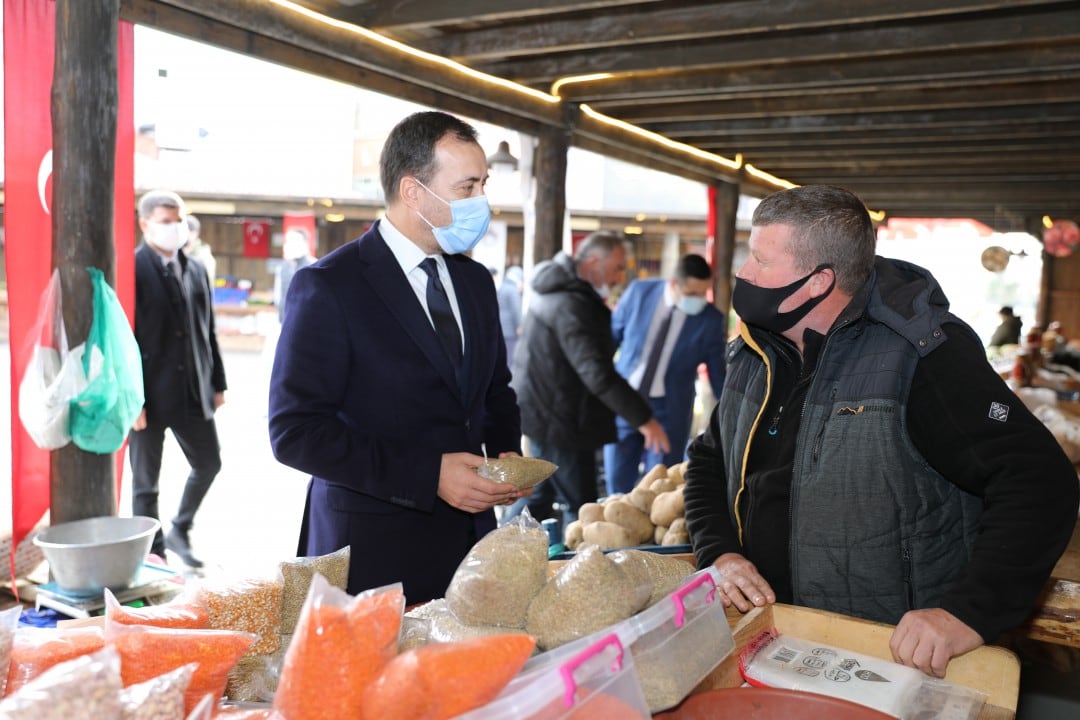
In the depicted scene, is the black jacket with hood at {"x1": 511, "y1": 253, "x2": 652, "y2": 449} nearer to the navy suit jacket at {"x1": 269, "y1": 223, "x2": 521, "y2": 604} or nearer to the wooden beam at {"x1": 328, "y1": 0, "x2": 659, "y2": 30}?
the wooden beam at {"x1": 328, "y1": 0, "x2": 659, "y2": 30}

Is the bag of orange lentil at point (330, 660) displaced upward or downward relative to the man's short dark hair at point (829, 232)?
downward

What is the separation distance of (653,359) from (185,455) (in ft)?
10.4

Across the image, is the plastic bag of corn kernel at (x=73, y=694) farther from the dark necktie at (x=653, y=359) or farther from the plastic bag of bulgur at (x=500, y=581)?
the dark necktie at (x=653, y=359)

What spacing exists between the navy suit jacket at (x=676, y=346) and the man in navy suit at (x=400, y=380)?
158 inches

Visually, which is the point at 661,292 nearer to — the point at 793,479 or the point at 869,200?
the point at 793,479

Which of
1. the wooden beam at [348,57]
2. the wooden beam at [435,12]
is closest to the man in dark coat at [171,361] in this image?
the wooden beam at [348,57]

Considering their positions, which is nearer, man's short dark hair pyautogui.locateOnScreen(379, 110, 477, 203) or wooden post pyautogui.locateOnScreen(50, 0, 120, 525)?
man's short dark hair pyautogui.locateOnScreen(379, 110, 477, 203)

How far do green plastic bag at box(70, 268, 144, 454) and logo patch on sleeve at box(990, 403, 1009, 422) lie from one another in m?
3.01

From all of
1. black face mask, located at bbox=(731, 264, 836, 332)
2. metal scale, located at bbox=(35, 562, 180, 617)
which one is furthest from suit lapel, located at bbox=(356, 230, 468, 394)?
metal scale, located at bbox=(35, 562, 180, 617)

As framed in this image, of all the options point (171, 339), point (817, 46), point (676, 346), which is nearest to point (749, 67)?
point (817, 46)

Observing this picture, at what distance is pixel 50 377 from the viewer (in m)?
3.21

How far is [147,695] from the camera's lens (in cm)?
82

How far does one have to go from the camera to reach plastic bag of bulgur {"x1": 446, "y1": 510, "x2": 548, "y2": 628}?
41.3 inches

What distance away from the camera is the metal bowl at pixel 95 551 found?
3369mm
